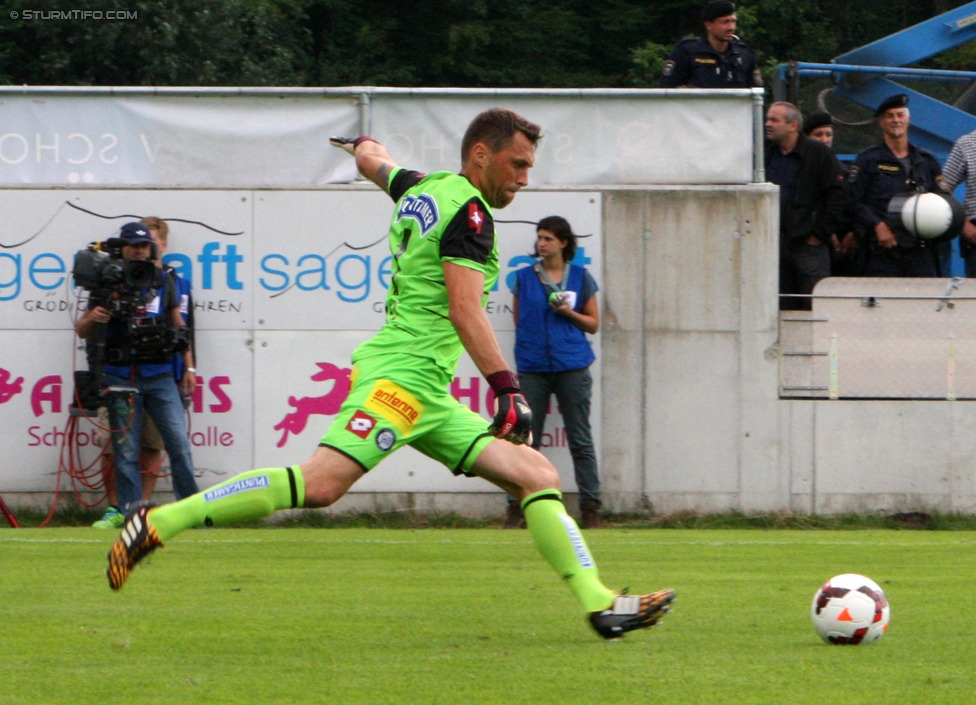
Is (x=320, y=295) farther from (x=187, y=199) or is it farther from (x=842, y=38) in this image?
(x=842, y=38)

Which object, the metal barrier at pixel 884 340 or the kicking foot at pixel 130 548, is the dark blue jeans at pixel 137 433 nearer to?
the metal barrier at pixel 884 340

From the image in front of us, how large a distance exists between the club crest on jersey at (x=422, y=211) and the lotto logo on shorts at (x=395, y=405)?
0.63 m

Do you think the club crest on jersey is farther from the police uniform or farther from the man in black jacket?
the police uniform

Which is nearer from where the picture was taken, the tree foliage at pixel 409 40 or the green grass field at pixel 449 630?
the green grass field at pixel 449 630

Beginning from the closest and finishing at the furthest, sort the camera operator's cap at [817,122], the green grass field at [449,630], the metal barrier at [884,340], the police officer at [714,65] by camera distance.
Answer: the green grass field at [449,630] → the metal barrier at [884,340] → the police officer at [714,65] → the camera operator's cap at [817,122]

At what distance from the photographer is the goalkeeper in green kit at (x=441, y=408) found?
572cm

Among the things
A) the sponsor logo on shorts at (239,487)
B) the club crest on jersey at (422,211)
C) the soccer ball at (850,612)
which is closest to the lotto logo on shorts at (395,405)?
the sponsor logo on shorts at (239,487)

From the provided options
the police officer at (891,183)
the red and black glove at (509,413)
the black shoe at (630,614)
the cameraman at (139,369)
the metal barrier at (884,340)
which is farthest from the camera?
the police officer at (891,183)

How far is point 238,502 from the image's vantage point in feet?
18.9

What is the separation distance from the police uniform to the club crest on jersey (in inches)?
301

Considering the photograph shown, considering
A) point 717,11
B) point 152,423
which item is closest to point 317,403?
point 152,423

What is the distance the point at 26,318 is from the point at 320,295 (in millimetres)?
2453

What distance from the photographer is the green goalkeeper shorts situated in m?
5.79

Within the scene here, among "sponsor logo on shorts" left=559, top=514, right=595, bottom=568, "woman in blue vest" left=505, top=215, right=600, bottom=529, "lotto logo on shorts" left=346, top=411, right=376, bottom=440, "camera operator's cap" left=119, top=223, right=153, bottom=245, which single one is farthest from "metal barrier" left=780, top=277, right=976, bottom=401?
"lotto logo on shorts" left=346, top=411, right=376, bottom=440
